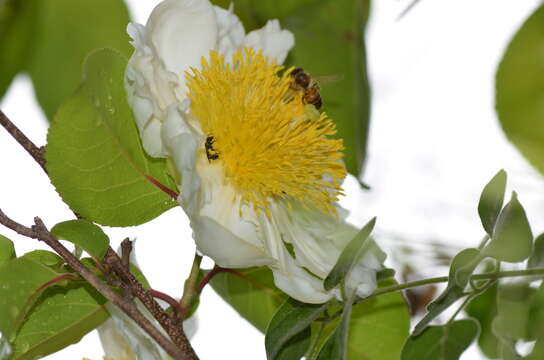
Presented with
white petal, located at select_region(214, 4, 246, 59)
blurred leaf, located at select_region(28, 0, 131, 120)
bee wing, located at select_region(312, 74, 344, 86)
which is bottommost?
bee wing, located at select_region(312, 74, 344, 86)

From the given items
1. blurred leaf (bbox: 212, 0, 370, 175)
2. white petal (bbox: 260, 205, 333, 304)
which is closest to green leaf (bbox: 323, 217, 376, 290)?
white petal (bbox: 260, 205, 333, 304)

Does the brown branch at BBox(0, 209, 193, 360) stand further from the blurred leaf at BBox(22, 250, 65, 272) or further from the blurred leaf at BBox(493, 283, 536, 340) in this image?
the blurred leaf at BBox(493, 283, 536, 340)

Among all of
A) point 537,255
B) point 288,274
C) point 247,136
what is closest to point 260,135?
point 247,136

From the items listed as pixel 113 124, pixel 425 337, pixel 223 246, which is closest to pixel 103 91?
pixel 113 124

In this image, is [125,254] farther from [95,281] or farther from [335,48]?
[335,48]

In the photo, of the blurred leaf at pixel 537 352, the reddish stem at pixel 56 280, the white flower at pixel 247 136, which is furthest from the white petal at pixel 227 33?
the blurred leaf at pixel 537 352

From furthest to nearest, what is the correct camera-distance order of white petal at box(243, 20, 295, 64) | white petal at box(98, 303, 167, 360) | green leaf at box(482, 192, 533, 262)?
1. white petal at box(243, 20, 295, 64)
2. white petal at box(98, 303, 167, 360)
3. green leaf at box(482, 192, 533, 262)
